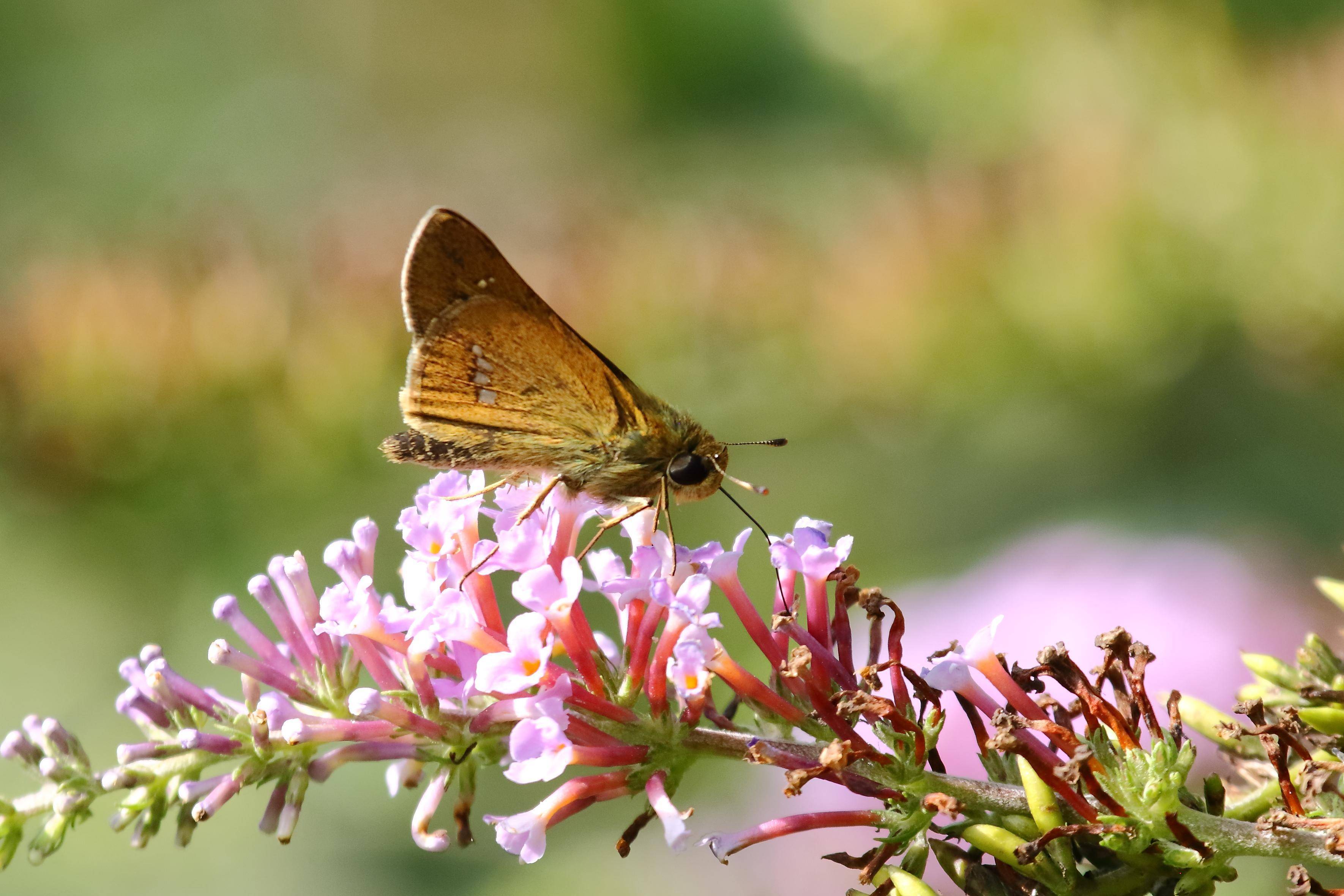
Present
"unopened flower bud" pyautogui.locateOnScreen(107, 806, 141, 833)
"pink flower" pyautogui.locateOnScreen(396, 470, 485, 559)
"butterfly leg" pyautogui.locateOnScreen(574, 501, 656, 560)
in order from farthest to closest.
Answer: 1. "butterfly leg" pyautogui.locateOnScreen(574, 501, 656, 560)
2. "pink flower" pyautogui.locateOnScreen(396, 470, 485, 559)
3. "unopened flower bud" pyautogui.locateOnScreen(107, 806, 141, 833)

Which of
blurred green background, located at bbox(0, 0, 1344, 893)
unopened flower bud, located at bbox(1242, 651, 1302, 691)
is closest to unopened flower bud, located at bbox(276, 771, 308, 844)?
unopened flower bud, located at bbox(1242, 651, 1302, 691)

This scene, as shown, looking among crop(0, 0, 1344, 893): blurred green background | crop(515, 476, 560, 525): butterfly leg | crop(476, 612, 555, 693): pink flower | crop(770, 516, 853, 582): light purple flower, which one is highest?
crop(770, 516, 853, 582): light purple flower

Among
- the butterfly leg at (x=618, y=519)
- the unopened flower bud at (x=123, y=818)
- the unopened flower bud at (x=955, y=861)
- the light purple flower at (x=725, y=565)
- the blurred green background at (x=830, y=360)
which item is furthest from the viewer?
the blurred green background at (x=830, y=360)

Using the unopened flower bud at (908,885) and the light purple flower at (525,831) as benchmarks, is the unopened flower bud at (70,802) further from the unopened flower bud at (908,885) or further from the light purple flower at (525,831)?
the unopened flower bud at (908,885)

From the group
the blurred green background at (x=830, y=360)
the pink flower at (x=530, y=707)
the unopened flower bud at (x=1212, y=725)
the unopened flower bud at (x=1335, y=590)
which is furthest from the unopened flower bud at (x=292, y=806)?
the blurred green background at (x=830, y=360)

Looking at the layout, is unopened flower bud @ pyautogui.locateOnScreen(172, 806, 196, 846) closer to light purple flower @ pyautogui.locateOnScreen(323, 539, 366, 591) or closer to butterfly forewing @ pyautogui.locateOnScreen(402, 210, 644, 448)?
light purple flower @ pyautogui.locateOnScreen(323, 539, 366, 591)

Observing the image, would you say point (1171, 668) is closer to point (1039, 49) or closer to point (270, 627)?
point (270, 627)
